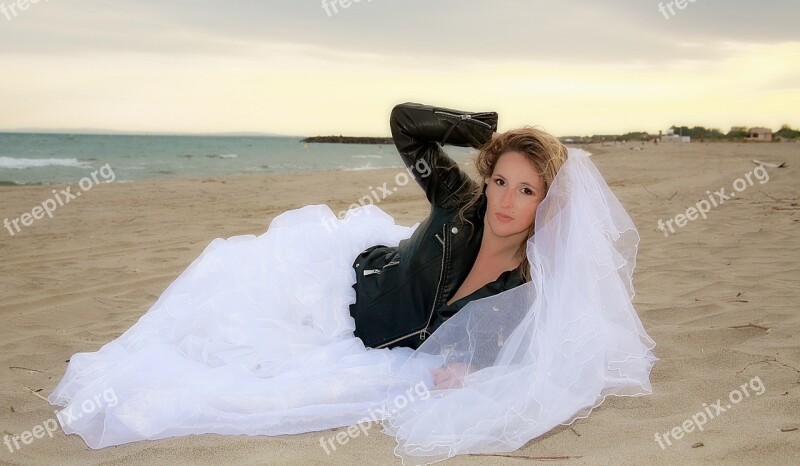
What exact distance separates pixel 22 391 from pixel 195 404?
1.23 meters

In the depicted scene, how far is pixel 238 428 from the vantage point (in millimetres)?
2799

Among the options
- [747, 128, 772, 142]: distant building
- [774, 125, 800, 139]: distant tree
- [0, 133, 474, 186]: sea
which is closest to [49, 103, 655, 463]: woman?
[0, 133, 474, 186]: sea

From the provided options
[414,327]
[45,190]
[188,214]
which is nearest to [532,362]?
[414,327]

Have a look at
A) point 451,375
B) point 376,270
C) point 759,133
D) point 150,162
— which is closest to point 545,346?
point 451,375

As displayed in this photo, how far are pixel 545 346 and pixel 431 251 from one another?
825 mm

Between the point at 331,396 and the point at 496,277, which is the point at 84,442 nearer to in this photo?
the point at 331,396

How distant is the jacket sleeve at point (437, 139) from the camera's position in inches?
132

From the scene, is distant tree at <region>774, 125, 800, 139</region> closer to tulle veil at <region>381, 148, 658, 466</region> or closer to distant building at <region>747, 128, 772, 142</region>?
distant building at <region>747, 128, 772, 142</region>

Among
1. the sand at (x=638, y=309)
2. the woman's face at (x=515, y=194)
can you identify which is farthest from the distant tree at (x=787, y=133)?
the woman's face at (x=515, y=194)

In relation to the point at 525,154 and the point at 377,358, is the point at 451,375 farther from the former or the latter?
the point at 525,154

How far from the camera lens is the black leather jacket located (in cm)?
338

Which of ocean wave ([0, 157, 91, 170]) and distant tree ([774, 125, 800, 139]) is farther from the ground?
distant tree ([774, 125, 800, 139])

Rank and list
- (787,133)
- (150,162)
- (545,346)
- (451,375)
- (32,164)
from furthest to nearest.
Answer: (787,133)
(150,162)
(32,164)
(451,375)
(545,346)

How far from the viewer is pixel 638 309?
14.9 feet
